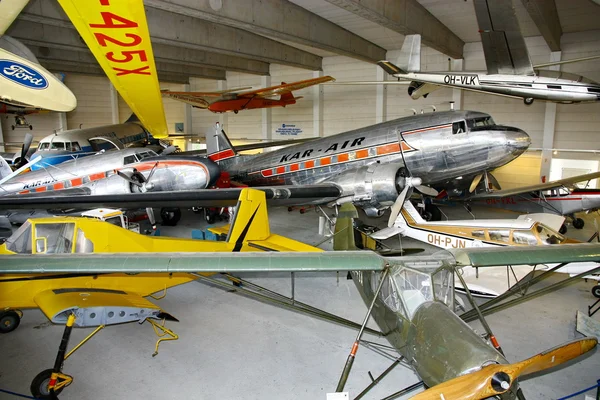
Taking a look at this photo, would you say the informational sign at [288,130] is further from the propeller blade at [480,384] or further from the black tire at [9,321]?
the propeller blade at [480,384]

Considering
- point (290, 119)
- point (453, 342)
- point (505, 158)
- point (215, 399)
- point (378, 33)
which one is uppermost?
point (378, 33)

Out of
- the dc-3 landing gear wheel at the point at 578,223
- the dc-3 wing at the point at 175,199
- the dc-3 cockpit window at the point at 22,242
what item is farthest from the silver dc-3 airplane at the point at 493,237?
the dc-3 cockpit window at the point at 22,242

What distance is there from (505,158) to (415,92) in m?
5.27

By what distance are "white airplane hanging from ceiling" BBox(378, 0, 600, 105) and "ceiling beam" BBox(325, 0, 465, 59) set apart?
677 millimetres

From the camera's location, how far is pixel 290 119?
914 inches

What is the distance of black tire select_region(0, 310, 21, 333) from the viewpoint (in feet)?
20.1

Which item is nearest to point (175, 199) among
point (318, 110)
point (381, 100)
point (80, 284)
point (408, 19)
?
point (80, 284)

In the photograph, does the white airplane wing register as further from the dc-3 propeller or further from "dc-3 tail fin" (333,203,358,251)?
"dc-3 tail fin" (333,203,358,251)

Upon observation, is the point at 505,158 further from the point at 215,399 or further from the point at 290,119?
the point at 290,119

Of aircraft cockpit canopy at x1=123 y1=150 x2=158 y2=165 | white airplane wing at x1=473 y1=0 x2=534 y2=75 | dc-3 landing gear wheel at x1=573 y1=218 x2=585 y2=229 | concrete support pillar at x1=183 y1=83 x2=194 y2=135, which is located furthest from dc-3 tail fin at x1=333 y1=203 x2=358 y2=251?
concrete support pillar at x1=183 y1=83 x2=194 y2=135

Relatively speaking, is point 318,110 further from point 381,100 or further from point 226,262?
point 226,262

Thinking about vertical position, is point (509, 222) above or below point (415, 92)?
below

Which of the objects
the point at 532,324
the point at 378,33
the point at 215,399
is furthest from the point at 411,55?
the point at 215,399

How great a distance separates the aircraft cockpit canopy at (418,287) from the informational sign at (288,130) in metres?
19.0
